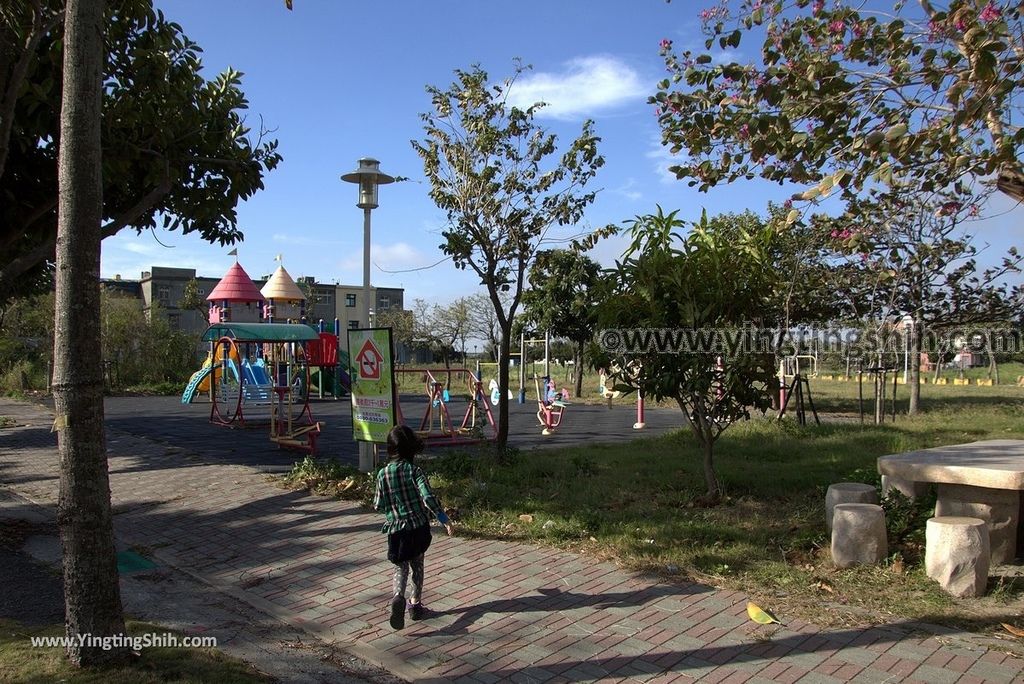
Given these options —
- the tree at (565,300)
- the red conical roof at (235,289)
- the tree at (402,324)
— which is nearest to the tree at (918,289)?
the tree at (565,300)

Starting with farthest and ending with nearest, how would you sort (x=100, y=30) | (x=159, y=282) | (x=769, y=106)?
(x=159, y=282)
(x=769, y=106)
(x=100, y=30)

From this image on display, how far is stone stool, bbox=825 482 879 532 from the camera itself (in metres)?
6.25

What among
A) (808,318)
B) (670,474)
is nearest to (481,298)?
(808,318)

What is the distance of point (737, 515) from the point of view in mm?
7340

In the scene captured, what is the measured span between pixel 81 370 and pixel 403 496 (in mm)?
2159

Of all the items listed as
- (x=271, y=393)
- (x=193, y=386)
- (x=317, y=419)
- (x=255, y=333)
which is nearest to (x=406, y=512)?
(x=271, y=393)

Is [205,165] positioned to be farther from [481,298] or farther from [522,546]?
[481,298]

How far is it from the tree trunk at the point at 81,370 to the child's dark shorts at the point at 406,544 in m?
1.71

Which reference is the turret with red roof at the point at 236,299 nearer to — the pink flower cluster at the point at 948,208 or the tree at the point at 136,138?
the tree at the point at 136,138

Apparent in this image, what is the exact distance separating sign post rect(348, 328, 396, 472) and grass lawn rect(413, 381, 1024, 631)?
0.92 meters

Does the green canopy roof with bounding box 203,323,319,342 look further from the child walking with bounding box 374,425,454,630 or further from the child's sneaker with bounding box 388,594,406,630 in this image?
the child's sneaker with bounding box 388,594,406,630

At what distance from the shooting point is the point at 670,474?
9.16 m

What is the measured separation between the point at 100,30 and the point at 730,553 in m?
5.51

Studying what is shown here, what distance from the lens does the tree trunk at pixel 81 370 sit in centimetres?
388
